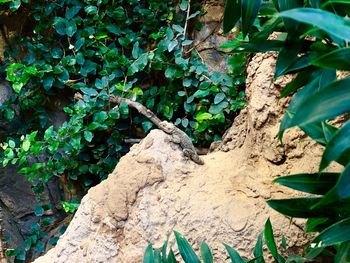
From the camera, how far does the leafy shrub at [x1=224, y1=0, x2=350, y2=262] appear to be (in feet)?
2.45

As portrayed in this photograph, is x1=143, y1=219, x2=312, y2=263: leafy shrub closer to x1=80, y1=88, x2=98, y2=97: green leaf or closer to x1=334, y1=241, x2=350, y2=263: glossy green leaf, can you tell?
x1=334, y1=241, x2=350, y2=263: glossy green leaf

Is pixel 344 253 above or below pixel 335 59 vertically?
below

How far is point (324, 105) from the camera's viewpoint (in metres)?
0.74

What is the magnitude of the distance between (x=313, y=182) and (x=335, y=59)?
34cm

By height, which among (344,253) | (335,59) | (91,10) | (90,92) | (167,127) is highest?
(91,10)

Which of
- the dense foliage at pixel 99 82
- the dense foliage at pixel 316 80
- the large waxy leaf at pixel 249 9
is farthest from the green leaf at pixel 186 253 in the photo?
the dense foliage at pixel 99 82

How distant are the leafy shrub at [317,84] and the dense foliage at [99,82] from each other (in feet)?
5.46

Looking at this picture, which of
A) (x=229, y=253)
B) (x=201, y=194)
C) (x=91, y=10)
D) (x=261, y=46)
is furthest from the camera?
(x=91, y=10)

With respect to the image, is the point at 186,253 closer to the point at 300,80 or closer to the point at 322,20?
the point at 300,80

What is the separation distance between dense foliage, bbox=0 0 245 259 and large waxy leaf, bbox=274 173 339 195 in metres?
1.73

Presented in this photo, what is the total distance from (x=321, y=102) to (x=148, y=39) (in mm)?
2669

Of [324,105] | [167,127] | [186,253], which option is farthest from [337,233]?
[167,127]

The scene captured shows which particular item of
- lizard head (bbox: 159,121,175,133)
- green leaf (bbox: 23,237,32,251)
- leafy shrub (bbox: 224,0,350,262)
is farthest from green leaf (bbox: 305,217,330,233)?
green leaf (bbox: 23,237,32,251)

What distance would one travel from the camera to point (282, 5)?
1.01 m
